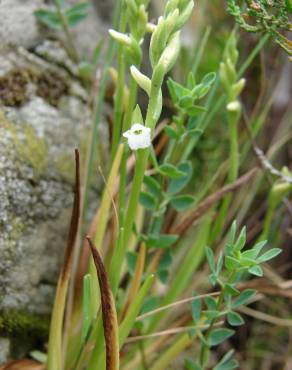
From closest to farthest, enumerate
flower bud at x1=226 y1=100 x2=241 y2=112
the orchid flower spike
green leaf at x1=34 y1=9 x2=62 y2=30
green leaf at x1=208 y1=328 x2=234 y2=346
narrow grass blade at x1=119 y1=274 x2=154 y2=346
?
the orchid flower spike, narrow grass blade at x1=119 y1=274 x2=154 y2=346, green leaf at x1=208 y1=328 x2=234 y2=346, flower bud at x1=226 y1=100 x2=241 y2=112, green leaf at x1=34 y1=9 x2=62 y2=30

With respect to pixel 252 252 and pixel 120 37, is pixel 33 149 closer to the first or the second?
pixel 120 37

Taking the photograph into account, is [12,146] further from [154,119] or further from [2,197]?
[154,119]

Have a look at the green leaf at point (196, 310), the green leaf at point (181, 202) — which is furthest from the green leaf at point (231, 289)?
the green leaf at point (181, 202)

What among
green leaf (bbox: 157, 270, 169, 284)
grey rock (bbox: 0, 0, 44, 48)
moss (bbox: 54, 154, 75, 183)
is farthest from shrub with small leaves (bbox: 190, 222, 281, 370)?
grey rock (bbox: 0, 0, 44, 48)

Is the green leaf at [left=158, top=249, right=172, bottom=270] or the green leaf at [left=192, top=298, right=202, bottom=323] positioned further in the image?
the green leaf at [left=158, top=249, right=172, bottom=270]

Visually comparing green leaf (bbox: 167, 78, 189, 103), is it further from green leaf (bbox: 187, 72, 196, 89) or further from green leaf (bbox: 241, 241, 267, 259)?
green leaf (bbox: 241, 241, 267, 259)

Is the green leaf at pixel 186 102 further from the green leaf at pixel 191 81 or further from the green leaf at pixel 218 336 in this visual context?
the green leaf at pixel 218 336
